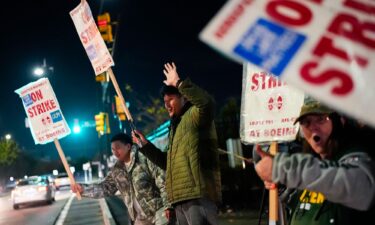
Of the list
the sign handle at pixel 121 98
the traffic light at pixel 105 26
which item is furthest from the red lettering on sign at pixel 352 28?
the traffic light at pixel 105 26

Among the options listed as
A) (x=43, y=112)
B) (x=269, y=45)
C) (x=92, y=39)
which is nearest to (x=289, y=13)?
(x=269, y=45)

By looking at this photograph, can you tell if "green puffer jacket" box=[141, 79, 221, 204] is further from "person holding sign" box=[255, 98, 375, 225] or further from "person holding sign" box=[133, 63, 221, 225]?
"person holding sign" box=[255, 98, 375, 225]

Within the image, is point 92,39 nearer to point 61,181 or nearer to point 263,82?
point 263,82

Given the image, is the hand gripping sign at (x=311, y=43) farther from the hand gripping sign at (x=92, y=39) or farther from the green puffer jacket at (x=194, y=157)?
the hand gripping sign at (x=92, y=39)

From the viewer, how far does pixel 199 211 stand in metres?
4.33

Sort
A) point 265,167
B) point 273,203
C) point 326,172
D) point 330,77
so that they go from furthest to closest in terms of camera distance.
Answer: point 273,203
point 265,167
point 326,172
point 330,77

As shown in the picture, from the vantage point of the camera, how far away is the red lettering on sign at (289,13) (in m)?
2.04

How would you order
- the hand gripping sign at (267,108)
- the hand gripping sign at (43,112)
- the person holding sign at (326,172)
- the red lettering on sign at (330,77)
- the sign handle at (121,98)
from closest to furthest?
the red lettering on sign at (330,77), the person holding sign at (326,172), the hand gripping sign at (267,108), the sign handle at (121,98), the hand gripping sign at (43,112)

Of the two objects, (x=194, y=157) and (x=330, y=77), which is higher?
(x=330, y=77)

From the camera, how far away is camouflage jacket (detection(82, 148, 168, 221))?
520 cm

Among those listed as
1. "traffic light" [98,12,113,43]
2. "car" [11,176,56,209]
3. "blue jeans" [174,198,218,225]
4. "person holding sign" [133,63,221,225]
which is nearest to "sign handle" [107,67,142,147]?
"person holding sign" [133,63,221,225]

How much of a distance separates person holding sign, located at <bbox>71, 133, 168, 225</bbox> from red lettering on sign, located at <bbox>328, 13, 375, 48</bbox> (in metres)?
3.34

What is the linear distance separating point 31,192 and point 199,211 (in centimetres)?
2103

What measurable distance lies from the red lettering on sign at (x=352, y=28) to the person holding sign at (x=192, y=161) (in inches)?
85.5
